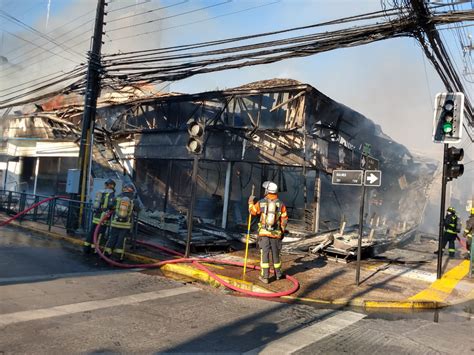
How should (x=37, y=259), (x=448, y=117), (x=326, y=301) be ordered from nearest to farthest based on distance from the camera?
(x=326, y=301), (x=37, y=259), (x=448, y=117)

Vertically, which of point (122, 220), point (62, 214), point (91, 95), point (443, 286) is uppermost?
point (91, 95)

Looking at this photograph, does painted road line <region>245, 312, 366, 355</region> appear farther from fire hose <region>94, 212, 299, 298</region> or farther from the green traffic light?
the green traffic light

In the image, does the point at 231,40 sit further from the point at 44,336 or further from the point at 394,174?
the point at 394,174

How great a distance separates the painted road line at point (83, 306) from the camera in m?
4.34

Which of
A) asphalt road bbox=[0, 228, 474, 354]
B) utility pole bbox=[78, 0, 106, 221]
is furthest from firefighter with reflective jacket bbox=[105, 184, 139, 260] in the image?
utility pole bbox=[78, 0, 106, 221]

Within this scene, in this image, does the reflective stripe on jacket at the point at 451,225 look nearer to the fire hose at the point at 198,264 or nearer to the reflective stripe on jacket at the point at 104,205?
the fire hose at the point at 198,264

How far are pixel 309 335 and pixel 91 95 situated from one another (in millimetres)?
9459

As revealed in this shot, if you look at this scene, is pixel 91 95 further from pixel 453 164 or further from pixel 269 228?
A: pixel 453 164

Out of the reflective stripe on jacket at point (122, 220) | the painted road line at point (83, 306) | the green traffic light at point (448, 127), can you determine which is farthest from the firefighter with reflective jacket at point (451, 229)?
the reflective stripe on jacket at point (122, 220)

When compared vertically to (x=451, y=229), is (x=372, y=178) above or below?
above

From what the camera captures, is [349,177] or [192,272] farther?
[349,177]

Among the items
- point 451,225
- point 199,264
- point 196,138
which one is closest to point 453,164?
point 451,225

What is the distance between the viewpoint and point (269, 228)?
6.95 metres

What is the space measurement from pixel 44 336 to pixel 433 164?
24.7 metres
